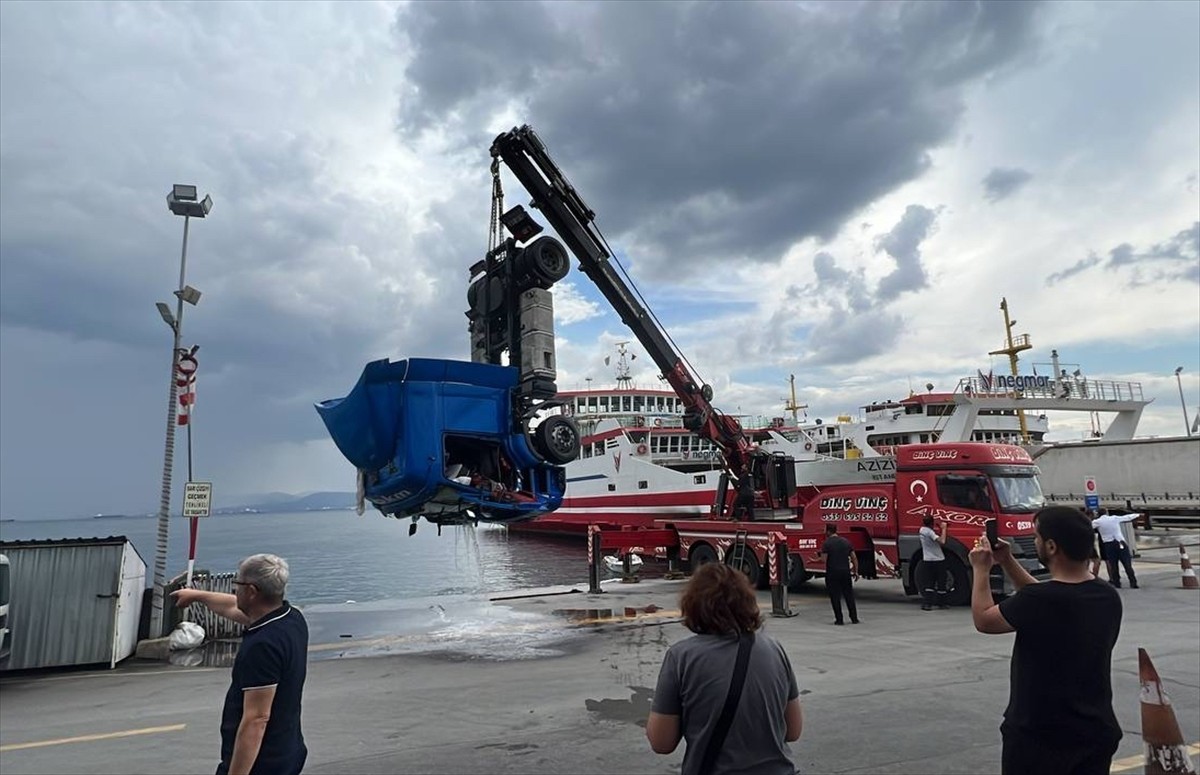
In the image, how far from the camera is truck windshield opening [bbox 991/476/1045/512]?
42.9 ft

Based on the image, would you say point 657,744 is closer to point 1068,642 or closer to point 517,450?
point 1068,642

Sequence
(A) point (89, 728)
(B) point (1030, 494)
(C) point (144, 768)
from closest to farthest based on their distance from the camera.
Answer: (C) point (144, 768) < (A) point (89, 728) < (B) point (1030, 494)

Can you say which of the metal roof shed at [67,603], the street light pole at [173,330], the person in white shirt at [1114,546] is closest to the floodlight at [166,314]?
the street light pole at [173,330]

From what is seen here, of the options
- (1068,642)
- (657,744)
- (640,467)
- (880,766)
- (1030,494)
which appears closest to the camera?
(657,744)

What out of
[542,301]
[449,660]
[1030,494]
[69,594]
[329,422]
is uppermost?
[542,301]

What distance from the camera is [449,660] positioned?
384 inches

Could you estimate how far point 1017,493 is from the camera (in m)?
13.3

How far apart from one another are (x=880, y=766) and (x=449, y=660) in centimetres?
627

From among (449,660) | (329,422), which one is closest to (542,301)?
(329,422)

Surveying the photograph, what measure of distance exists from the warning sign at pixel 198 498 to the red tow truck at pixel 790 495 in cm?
614

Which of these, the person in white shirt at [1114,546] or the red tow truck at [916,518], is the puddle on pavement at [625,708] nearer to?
the red tow truck at [916,518]

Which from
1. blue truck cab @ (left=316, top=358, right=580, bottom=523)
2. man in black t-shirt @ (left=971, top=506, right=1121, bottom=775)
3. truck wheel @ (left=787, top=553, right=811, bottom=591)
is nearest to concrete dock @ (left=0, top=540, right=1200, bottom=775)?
blue truck cab @ (left=316, top=358, right=580, bottom=523)

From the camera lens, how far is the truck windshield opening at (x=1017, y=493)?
13.1 meters

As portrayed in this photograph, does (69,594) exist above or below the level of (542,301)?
below
